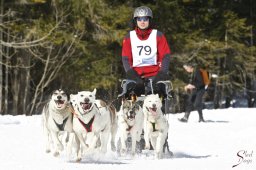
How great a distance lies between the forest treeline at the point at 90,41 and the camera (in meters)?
23.8

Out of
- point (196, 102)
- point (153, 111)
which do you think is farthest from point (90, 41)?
point (153, 111)

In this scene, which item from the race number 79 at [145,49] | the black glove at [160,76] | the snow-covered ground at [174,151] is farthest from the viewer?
the race number 79 at [145,49]

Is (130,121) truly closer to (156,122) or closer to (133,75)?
(156,122)

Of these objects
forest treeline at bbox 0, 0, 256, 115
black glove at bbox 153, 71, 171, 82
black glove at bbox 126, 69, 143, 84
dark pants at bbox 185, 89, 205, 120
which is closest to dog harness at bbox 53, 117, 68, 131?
black glove at bbox 126, 69, 143, 84

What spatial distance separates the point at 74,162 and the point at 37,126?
6925 millimetres

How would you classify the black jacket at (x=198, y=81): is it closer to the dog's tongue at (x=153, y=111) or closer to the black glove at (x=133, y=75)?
the black glove at (x=133, y=75)

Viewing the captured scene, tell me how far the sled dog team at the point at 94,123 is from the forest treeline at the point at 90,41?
46.1ft

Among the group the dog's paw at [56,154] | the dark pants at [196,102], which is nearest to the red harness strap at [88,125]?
the dog's paw at [56,154]

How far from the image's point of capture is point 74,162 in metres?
6.89

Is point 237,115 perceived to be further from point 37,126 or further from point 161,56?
point 161,56

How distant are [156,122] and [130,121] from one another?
0.53m

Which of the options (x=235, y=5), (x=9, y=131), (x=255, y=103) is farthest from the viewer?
(x=255, y=103)

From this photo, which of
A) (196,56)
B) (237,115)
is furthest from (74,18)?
(237,115)

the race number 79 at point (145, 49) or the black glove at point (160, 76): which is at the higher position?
the race number 79 at point (145, 49)
